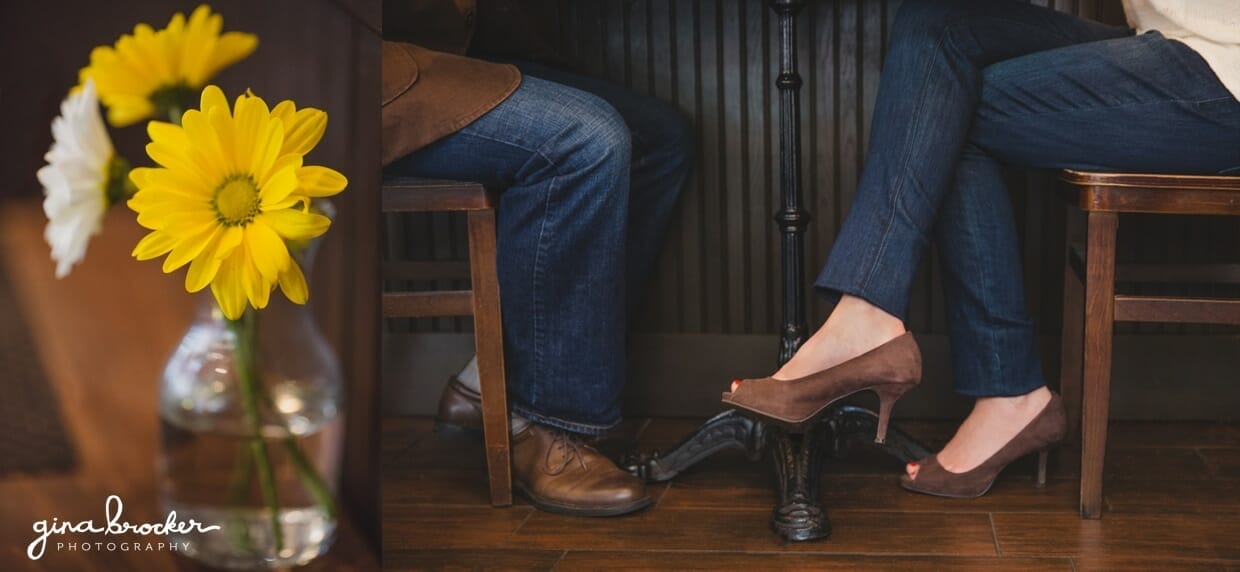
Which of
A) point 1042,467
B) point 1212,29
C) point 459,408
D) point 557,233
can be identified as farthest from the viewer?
point 459,408

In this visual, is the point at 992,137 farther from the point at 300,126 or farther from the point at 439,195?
the point at 300,126

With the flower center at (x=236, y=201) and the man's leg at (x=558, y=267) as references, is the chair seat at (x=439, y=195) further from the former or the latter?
the flower center at (x=236, y=201)

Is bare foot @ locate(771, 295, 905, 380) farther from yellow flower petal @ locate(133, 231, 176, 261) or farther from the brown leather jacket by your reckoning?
yellow flower petal @ locate(133, 231, 176, 261)

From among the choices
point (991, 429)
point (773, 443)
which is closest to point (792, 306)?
point (773, 443)

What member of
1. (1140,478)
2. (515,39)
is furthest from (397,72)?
(1140,478)

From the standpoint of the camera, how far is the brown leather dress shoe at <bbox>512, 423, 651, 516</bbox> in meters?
1.38

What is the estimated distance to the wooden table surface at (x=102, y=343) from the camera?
39cm

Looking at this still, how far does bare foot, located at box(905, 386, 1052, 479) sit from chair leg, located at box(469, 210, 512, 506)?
1.77ft

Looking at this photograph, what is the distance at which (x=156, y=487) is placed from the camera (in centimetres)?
41

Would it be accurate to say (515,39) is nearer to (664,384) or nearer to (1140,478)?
(664,384)

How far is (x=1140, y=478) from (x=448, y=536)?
930mm

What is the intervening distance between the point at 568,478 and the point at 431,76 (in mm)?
532

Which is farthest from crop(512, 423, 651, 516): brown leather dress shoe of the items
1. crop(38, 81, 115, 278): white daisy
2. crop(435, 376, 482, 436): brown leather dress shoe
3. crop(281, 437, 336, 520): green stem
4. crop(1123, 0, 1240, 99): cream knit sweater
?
crop(38, 81, 115, 278): white daisy

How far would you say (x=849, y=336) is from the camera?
128cm
